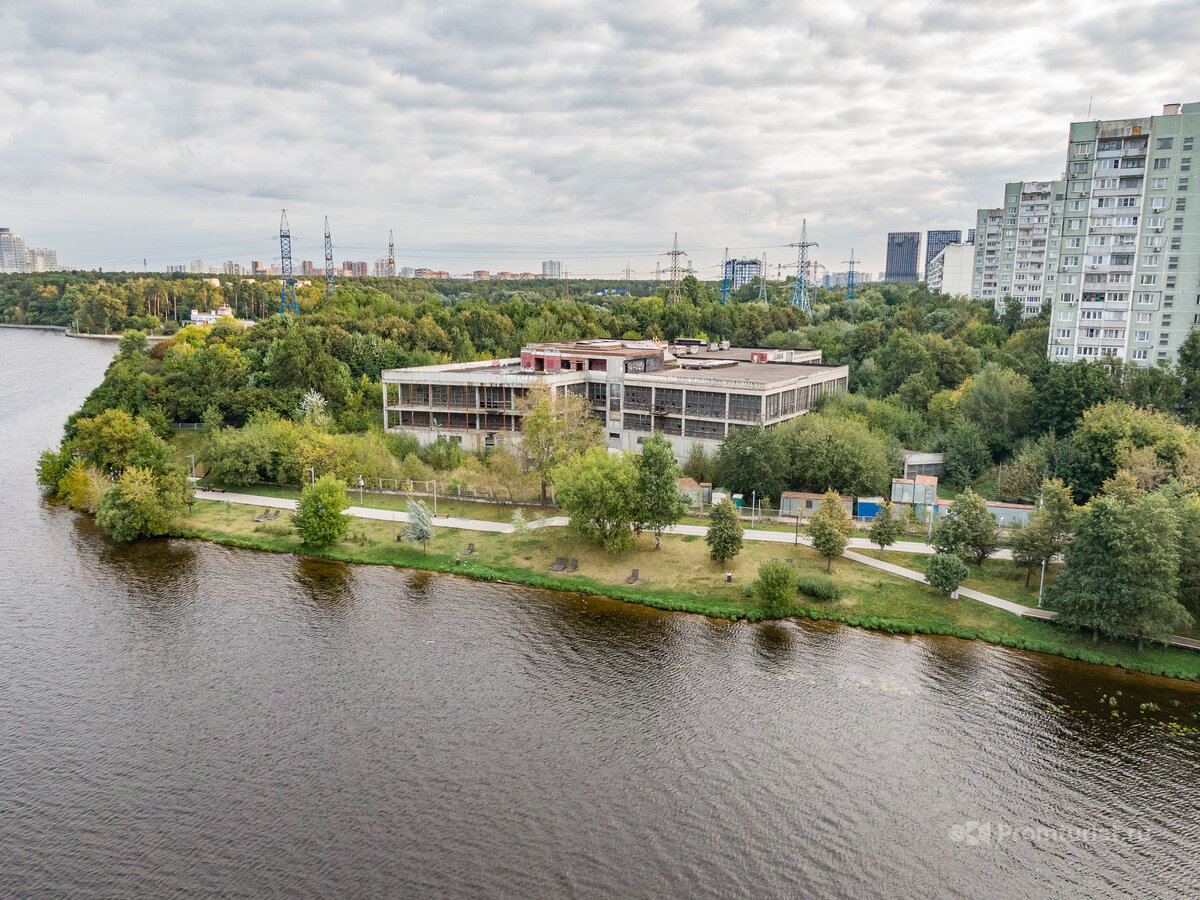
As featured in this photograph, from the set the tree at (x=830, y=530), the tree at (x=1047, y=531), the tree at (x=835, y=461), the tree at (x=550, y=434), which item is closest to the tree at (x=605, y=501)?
the tree at (x=550, y=434)

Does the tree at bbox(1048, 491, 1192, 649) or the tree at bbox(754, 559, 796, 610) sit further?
the tree at bbox(754, 559, 796, 610)

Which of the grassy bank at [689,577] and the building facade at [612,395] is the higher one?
the building facade at [612,395]

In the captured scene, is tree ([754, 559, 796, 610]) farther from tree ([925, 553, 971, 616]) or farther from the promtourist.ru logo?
the promtourist.ru logo

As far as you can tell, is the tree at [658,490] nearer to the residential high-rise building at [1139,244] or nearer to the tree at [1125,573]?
the tree at [1125,573]

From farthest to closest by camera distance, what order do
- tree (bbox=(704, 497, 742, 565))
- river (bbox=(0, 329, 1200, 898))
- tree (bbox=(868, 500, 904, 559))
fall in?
tree (bbox=(868, 500, 904, 559))
tree (bbox=(704, 497, 742, 565))
river (bbox=(0, 329, 1200, 898))

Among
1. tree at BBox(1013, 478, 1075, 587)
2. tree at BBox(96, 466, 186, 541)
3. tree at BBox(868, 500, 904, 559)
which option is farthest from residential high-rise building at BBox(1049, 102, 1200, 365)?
tree at BBox(96, 466, 186, 541)
